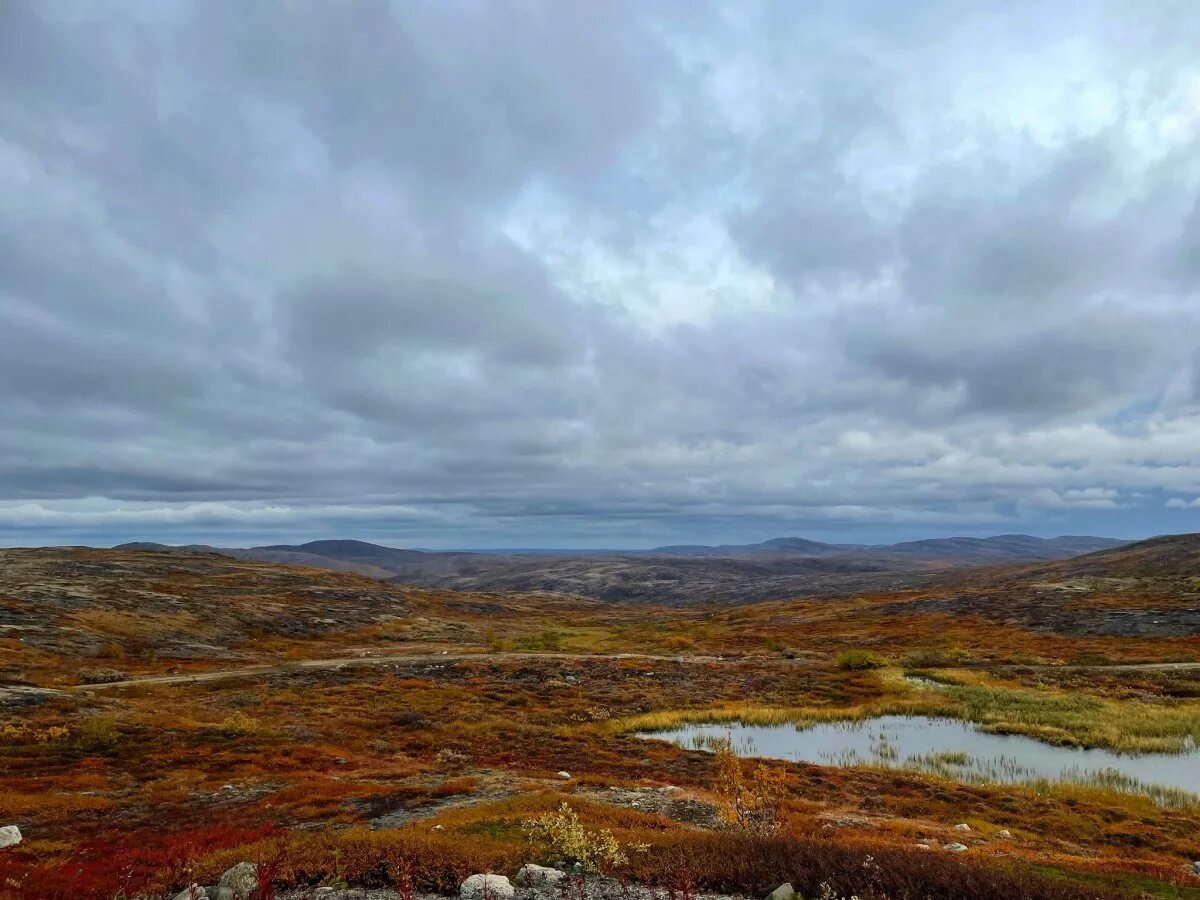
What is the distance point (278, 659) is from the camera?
2795 inches

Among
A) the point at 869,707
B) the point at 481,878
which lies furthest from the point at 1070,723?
the point at 481,878

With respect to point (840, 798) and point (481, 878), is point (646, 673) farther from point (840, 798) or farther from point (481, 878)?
point (481, 878)

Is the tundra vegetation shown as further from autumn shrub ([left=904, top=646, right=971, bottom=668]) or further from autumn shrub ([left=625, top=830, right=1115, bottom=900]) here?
autumn shrub ([left=904, top=646, right=971, bottom=668])

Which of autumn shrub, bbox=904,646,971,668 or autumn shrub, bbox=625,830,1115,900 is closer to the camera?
autumn shrub, bbox=625,830,1115,900

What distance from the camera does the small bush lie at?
226 feet

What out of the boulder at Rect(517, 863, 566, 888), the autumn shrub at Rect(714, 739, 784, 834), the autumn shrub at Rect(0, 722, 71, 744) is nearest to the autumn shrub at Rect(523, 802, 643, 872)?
the boulder at Rect(517, 863, 566, 888)

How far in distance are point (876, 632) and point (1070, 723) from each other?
66517 millimetres

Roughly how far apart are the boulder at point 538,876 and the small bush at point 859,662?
6331cm

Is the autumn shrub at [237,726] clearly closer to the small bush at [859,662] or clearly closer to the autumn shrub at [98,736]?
the autumn shrub at [98,736]

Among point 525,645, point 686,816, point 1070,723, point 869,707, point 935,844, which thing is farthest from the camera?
point 525,645

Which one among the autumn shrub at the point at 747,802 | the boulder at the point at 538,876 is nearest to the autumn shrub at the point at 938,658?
Answer: the autumn shrub at the point at 747,802

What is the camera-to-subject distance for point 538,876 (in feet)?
42.5

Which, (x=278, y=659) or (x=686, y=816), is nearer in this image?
(x=686, y=816)

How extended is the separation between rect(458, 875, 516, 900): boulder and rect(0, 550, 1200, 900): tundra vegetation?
1.82 feet
